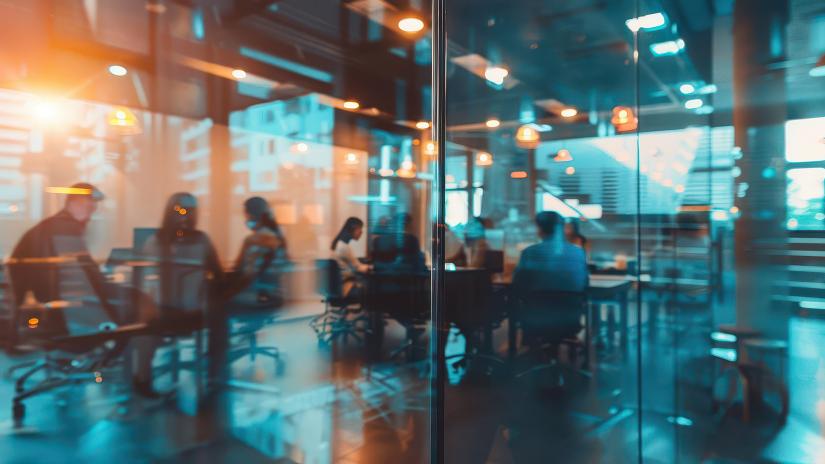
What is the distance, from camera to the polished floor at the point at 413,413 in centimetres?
166

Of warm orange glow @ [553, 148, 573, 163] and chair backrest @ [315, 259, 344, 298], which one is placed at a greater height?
warm orange glow @ [553, 148, 573, 163]

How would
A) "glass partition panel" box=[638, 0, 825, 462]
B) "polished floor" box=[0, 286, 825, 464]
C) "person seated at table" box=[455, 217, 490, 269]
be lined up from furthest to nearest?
"person seated at table" box=[455, 217, 490, 269]
"polished floor" box=[0, 286, 825, 464]
"glass partition panel" box=[638, 0, 825, 462]

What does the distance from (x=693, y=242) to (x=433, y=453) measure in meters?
1.36

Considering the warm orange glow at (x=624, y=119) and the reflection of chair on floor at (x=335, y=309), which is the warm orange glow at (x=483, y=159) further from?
the reflection of chair on floor at (x=335, y=309)

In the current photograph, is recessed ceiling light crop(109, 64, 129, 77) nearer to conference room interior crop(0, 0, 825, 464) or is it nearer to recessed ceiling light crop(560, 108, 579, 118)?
conference room interior crop(0, 0, 825, 464)

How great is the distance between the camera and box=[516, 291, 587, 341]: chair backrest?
196 cm

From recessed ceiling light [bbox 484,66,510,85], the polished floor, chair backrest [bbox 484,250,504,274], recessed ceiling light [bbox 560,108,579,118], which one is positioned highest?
recessed ceiling light [bbox 484,66,510,85]

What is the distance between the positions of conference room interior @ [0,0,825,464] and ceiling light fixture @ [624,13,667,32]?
0.01 meters

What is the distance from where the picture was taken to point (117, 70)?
5.80ft

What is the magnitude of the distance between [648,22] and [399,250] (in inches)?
56.3

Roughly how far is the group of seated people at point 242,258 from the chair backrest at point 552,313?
36 millimetres

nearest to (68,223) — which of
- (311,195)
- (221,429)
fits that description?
(311,195)

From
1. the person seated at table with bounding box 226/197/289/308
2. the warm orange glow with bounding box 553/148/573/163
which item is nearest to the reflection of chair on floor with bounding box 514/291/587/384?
the warm orange glow with bounding box 553/148/573/163

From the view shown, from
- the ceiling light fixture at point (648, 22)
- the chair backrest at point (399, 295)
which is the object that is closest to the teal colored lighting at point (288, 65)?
the chair backrest at point (399, 295)
